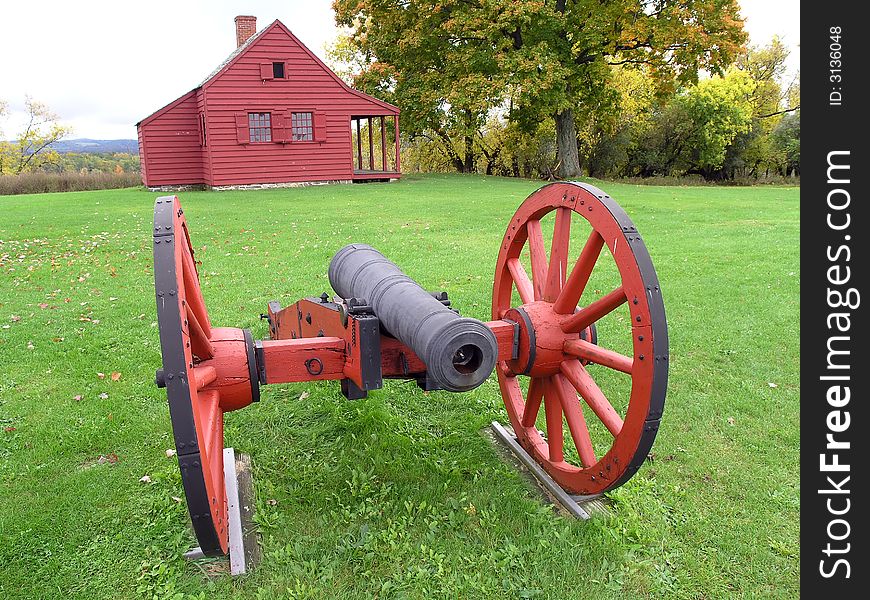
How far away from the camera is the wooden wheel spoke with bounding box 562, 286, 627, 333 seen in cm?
306

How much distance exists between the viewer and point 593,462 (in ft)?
10.8

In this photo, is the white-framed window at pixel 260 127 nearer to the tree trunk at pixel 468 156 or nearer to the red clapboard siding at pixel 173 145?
the red clapboard siding at pixel 173 145

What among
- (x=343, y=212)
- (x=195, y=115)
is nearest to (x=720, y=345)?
(x=343, y=212)

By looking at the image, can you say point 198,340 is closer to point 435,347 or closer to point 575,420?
point 435,347

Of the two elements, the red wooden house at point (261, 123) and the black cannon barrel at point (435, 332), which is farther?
the red wooden house at point (261, 123)

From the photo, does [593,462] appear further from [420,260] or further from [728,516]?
[420,260]

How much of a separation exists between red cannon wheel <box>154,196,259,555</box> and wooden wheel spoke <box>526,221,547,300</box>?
167 centimetres

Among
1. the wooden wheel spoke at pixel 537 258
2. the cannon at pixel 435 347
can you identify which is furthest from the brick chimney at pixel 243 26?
the wooden wheel spoke at pixel 537 258

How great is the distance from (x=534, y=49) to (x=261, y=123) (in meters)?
9.94

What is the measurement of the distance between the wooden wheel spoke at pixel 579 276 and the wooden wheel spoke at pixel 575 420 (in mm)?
413

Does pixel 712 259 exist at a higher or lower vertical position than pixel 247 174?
lower

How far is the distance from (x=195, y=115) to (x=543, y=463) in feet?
75.4

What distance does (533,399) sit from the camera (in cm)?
390

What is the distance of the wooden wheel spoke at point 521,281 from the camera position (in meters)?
3.93
